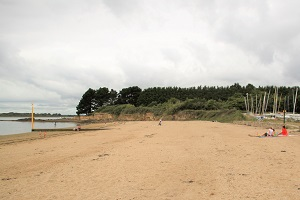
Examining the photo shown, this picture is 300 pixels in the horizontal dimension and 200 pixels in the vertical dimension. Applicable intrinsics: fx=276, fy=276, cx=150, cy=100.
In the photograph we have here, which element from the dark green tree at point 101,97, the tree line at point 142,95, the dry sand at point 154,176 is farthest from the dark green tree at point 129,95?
the dry sand at point 154,176

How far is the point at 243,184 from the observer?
711 cm

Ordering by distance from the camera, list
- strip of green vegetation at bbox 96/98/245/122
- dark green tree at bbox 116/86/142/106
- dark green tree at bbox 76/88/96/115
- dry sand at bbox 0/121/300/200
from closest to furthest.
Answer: dry sand at bbox 0/121/300/200
strip of green vegetation at bbox 96/98/245/122
dark green tree at bbox 76/88/96/115
dark green tree at bbox 116/86/142/106

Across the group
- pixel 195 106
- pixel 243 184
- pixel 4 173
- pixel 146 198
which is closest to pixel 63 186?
pixel 146 198

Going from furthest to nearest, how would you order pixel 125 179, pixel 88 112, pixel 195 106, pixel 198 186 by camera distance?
pixel 88 112, pixel 195 106, pixel 125 179, pixel 198 186

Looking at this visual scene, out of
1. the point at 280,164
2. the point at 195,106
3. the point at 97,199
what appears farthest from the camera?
the point at 195,106

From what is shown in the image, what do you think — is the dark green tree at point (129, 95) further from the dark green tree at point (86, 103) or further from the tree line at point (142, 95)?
the dark green tree at point (86, 103)

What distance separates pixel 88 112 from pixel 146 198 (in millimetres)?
111689

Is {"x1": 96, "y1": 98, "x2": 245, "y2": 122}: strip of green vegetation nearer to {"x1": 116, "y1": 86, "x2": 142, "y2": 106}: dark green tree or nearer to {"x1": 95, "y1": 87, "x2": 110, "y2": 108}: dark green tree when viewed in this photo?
{"x1": 95, "y1": 87, "x2": 110, "y2": 108}: dark green tree

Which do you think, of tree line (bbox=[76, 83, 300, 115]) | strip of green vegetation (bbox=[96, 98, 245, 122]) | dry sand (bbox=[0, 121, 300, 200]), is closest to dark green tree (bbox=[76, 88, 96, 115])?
tree line (bbox=[76, 83, 300, 115])

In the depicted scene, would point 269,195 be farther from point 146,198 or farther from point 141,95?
point 141,95

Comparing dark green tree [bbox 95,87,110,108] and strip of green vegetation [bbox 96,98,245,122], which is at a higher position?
dark green tree [bbox 95,87,110,108]

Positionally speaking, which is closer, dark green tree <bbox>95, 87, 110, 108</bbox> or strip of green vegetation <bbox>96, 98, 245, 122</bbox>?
strip of green vegetation <bbox>96, 98, 245, 122</bbox>

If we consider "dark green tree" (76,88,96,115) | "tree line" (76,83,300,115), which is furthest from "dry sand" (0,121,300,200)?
"dark green tree" (76,88,96,115)

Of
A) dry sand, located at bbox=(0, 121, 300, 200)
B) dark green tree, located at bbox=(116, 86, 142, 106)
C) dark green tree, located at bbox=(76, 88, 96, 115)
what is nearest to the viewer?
dry sand, located at bbox=(0, 121, 300, 200)
